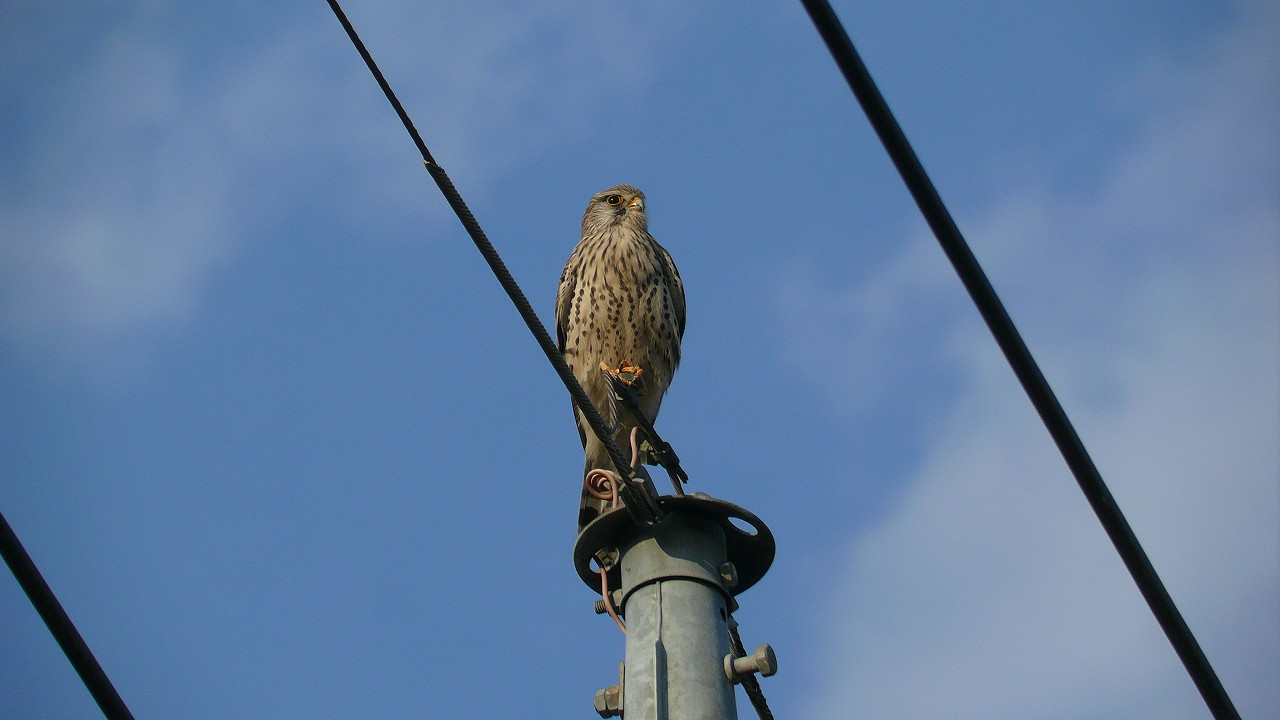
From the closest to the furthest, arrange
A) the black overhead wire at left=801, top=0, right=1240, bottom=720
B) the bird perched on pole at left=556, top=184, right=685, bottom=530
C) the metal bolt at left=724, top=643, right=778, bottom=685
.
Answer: the black overhead wire at left=801, top=0, right=1240, bottom=720, the metal bolt at left=724, top=643, right=778, bottom=685, the bird perched on pole at left=556, top=184, right=685, bottom=530

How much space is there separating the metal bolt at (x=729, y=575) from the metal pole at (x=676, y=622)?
0.06ft

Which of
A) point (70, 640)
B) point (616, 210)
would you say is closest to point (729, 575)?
point (70, 640)

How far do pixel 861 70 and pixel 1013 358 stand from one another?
27.5 inches

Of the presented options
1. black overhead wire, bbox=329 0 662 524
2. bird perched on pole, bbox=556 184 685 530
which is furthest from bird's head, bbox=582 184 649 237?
black overhead wire, bbox=329 0 662 524

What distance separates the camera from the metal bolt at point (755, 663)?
2.58 m

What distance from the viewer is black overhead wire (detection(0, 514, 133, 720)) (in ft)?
8.08

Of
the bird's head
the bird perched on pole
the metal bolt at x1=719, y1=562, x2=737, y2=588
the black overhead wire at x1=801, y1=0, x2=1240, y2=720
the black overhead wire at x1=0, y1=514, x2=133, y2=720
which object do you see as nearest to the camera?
the black overhead wire at x1=801, y1=0, x2=1240, y2=720

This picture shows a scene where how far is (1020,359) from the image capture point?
255 centimetres

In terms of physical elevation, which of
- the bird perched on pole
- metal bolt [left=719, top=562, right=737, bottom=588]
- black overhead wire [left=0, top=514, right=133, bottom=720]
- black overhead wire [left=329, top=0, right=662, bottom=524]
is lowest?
black overhead wire [left=0, top=514, right=133, bottom=720]

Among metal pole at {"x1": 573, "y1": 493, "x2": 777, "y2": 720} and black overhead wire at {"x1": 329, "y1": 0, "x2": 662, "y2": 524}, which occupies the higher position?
black overhead wire at {"x1": 329, "y1": 0, "x2": 662, "y2": 524}

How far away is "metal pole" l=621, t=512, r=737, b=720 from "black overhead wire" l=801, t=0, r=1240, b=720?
2.70 ft

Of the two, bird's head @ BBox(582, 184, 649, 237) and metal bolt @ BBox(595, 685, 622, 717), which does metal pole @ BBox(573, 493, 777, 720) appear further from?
bird's head @ BBox(582, 184, 649, 237)

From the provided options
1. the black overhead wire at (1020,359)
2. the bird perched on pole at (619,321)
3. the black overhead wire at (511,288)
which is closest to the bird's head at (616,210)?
the bird perched on pole at (619,321)

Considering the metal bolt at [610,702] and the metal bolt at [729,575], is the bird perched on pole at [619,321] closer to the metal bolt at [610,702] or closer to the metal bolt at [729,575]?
the metal bolt at [729,575]
